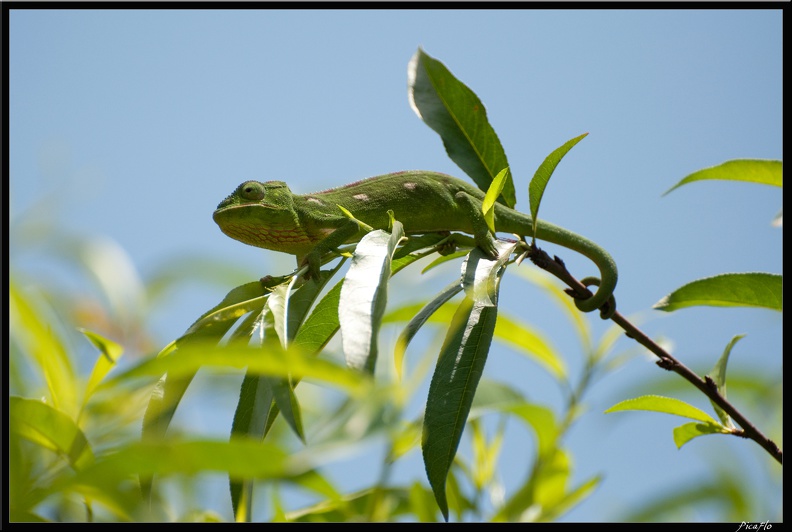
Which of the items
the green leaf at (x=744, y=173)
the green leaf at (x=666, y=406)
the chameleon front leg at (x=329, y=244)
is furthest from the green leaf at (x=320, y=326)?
the green leaf at (x=744, y=173)

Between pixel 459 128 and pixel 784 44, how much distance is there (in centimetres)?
99

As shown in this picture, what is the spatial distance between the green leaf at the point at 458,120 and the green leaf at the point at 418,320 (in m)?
0.55

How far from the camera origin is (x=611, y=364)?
2.73 metres

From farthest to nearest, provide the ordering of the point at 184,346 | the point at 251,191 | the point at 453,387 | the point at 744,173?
the point at 251,191 → the point at 744,173 → the point at 453,387 → the point at 184,346

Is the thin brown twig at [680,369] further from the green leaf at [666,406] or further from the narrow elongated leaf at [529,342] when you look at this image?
the narrow elongated leaf at [529,342]

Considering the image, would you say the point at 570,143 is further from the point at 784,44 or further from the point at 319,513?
the point at 319,513

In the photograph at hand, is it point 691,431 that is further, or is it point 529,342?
point 529,342

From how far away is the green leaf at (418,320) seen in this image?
1.26m

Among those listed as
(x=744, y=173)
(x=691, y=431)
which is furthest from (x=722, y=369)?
(x=744, y=173)

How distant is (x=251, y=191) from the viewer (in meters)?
2.75

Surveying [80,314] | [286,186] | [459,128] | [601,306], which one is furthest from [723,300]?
[80,314]

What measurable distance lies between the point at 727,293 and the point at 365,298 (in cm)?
120

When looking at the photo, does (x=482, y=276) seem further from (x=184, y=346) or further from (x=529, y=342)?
(x=529, y=342)

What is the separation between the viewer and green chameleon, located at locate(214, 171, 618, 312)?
265 cm
